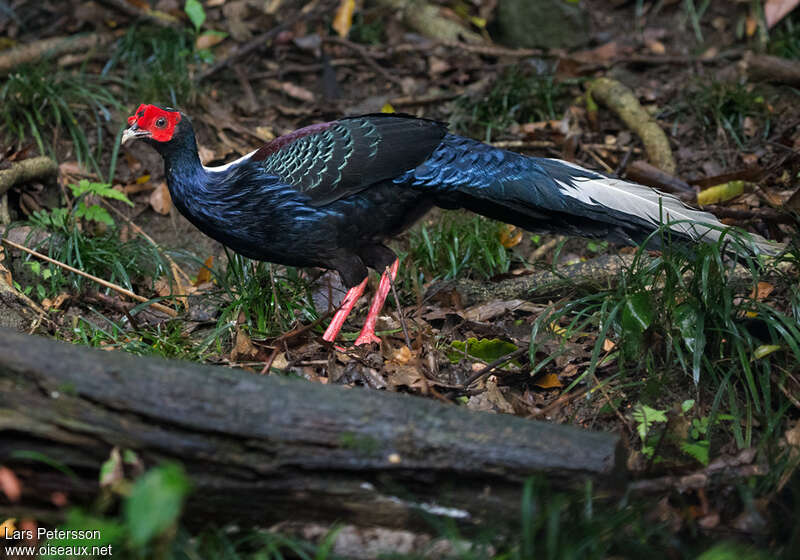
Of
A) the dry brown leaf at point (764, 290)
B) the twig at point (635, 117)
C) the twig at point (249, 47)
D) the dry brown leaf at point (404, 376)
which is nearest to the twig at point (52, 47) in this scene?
the twig at point (249, 47)

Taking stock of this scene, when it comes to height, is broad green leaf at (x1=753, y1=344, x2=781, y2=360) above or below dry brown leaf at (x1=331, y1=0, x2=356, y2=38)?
below

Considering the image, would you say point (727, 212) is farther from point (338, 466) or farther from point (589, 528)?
point (338, 466)

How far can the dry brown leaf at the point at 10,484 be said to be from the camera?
214cm

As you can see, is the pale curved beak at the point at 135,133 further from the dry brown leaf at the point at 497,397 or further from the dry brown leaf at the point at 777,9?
the dry brown leaf at the point at 777,9

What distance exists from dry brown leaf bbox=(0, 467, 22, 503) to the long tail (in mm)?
2443

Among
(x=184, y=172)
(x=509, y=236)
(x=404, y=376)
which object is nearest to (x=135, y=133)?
(x=184, y=172)

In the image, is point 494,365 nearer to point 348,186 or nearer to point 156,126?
point 348,186

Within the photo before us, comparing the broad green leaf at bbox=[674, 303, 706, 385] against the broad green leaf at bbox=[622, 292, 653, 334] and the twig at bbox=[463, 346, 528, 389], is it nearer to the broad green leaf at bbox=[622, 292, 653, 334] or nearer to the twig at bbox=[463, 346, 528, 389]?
the broad green leaf at bbox=[622, 292, 653, 334]

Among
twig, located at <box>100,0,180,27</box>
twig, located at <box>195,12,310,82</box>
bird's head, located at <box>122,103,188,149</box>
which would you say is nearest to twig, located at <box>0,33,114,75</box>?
twig, located at <box>100,0,180,27</box>

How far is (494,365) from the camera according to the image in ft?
11.6

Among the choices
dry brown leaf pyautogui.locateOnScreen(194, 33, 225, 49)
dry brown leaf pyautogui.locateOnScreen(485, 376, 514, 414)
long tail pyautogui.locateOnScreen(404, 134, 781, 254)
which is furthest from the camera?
dry brown leaf pyautogui.locateOnScreen(194, 33, 225, 49)

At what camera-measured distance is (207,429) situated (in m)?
2.23

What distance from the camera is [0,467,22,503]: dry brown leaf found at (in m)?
2.14

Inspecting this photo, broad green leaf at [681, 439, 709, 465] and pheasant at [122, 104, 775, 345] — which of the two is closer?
broad green leaf at [681, 439, 709, 465]
